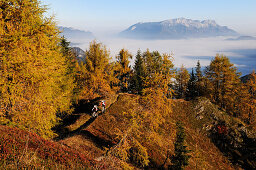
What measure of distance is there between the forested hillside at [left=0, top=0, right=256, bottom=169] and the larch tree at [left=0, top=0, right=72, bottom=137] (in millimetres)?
54

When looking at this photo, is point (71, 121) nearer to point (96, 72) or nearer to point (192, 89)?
point (96, 72)

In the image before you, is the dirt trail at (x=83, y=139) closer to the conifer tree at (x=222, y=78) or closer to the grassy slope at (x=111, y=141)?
the grassy slope at (x=111, y=141)

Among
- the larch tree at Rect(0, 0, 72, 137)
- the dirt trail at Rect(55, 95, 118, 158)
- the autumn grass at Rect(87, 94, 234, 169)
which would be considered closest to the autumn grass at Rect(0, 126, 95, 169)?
the dirt trail at Rect(55, 95, 118, 158)

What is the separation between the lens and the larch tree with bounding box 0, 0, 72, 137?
8984 mm

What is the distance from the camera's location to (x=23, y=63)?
30.7 feet

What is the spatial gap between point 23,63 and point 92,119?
11926 mm

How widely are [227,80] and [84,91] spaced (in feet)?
101

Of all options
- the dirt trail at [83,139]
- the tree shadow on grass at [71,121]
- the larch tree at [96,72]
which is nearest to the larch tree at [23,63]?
the dirt trail at [83,139]

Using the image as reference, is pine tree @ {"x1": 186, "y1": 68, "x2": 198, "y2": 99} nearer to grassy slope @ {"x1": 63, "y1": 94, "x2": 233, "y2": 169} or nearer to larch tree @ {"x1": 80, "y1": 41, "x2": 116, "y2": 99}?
grassy slope @ {"x1": 63, "y1": 94, "x2": 233, "y2": 169}

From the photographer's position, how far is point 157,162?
15.9 meters

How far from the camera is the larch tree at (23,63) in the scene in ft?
29.5

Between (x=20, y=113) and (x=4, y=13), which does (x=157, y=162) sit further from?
(x=4, y=13)

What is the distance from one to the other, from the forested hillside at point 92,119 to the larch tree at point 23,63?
5cm

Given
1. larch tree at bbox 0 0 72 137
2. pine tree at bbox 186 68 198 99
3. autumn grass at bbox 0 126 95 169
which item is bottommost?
pine tree at bbox 186 68 198 99
